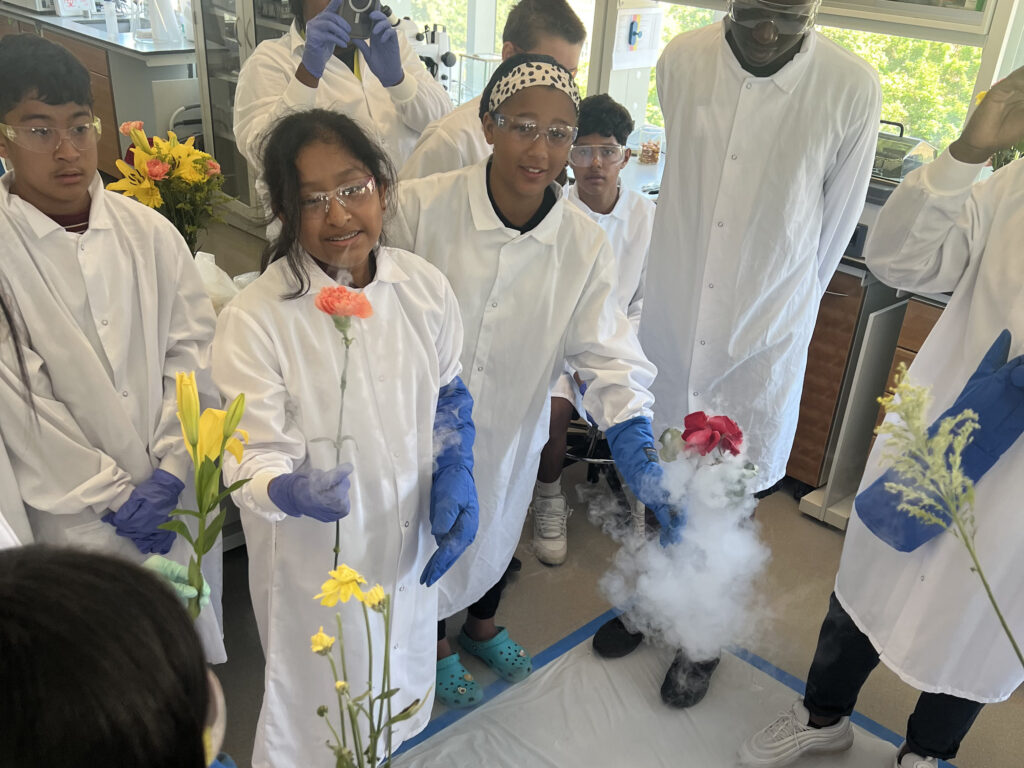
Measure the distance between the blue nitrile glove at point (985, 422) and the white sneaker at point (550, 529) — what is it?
1.25m

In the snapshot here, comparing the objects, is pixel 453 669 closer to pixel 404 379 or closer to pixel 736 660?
pixel 736 660

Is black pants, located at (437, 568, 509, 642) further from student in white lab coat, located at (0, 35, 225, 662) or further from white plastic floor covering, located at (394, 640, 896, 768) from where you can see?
student in white lab coat, located at (0, 35, 225, 662)

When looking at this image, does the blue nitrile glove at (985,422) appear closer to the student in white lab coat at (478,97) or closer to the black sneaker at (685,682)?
the black sneaker at (685,682)

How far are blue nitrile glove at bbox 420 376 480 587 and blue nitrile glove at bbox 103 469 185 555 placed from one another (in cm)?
52

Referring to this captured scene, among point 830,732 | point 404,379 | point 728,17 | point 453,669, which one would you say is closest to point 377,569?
point 404,379

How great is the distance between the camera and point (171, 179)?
2039 millimetres

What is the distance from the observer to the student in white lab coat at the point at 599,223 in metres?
Result: 2.38

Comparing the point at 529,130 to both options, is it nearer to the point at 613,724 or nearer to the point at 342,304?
the point at 342,304

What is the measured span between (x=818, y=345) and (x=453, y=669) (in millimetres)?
1658

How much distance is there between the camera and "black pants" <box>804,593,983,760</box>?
1.73 m

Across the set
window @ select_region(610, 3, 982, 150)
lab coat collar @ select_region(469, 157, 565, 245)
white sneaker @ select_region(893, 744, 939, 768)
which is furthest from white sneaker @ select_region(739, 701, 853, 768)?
window @ select_region(610, 3, 982, 150)

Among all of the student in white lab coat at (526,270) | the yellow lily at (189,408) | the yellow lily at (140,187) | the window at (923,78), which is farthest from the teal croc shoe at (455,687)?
the window at (923,78)

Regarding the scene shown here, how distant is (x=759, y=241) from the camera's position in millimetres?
2004

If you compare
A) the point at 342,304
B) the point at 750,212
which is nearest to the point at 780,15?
the point at 750,212
